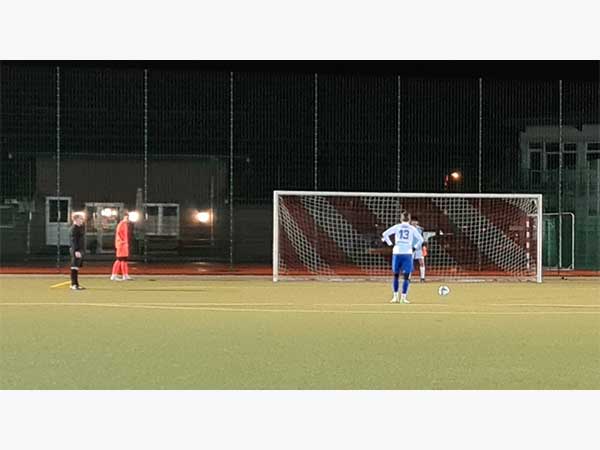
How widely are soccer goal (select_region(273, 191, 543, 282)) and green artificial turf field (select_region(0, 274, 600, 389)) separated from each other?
5.19 m

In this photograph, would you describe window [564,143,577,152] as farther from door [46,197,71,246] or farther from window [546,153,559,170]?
door [46,197,71,246]

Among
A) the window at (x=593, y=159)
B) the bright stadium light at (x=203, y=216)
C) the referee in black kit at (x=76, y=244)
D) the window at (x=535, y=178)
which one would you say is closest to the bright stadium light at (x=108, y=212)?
the bright stadium light at (x=203, y=216)

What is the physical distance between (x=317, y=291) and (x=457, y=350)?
832 cm

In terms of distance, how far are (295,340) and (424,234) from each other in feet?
43.9

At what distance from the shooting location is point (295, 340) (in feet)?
30.9

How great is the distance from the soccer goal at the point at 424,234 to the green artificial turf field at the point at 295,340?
5.19 meters

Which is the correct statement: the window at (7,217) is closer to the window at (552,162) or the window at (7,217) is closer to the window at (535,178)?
the window at (535,178)

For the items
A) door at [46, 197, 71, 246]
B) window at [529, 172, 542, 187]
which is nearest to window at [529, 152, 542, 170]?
window at [529, 172, 542, 187]

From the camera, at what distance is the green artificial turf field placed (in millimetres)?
6969

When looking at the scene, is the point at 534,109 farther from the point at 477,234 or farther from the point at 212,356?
the point at 212,356

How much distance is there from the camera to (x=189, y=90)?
22266 millimetres

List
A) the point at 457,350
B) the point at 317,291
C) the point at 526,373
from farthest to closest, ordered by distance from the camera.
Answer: the point at 317,291 < the point at 457,350 < the point at 526,373

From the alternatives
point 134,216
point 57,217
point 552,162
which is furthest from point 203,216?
point 552,162

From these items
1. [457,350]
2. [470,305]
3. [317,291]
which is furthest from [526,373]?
[317,291]
